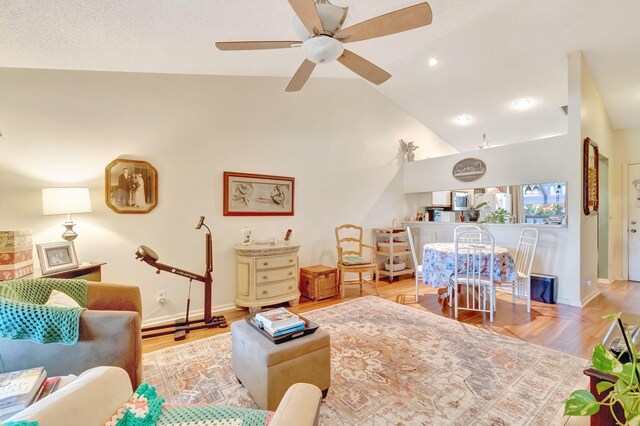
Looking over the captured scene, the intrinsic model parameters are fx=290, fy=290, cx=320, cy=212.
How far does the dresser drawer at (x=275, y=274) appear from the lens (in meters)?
3.41

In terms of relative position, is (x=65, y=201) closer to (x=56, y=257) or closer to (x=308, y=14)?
(x=56, y=257)

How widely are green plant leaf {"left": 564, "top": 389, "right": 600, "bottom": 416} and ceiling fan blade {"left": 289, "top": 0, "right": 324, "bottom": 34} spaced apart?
70.7 inches

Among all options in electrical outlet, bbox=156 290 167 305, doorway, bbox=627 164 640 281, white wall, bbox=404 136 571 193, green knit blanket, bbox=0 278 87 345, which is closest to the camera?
green knit blanket, bbox=0 278 87 345

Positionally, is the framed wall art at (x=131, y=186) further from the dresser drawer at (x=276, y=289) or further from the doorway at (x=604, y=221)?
the doorway at (x=604, y=221)

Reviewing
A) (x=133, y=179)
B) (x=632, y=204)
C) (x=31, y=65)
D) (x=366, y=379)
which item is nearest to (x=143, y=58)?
(x=31, y=65)

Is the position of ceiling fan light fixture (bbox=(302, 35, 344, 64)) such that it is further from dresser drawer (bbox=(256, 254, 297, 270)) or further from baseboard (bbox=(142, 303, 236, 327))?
baseboard (bbox=(142, 303, 236, 327))

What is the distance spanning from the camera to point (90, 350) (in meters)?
1.53

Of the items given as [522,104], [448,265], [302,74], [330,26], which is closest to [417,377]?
[448,265]

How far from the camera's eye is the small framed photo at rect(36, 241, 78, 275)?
2.32m

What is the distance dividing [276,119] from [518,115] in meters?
4.01

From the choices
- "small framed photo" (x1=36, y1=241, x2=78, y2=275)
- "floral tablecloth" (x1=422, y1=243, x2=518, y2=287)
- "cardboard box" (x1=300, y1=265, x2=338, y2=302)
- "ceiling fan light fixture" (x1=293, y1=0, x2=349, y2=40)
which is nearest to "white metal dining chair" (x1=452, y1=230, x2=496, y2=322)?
"floral tablecloth" (x1=422, y1=243, x2=518, y2=287)

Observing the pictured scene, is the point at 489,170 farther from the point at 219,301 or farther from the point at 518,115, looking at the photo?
the point at 219,301

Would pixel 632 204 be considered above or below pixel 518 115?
below

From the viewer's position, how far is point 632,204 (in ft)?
15.8
